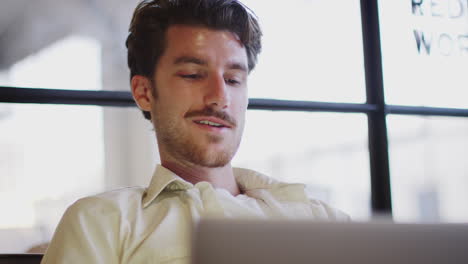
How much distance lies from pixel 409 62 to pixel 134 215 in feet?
4.63

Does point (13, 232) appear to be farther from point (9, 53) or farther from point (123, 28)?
point (123, 28)

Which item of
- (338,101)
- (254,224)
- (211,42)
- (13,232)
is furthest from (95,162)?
(254,224)

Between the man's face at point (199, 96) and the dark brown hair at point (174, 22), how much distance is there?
25 mm

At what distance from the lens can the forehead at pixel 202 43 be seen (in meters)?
1.60

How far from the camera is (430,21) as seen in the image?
2.39 meters

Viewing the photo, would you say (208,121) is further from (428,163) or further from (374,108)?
(428,163)

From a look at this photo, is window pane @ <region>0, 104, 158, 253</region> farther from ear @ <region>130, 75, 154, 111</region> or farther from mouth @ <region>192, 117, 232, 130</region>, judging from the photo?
mouth @ <region>192, 117, 232, 130</region>

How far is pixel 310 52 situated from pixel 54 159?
104cm

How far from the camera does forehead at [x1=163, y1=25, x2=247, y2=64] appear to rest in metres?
1.60

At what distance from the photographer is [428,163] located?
2355 mm

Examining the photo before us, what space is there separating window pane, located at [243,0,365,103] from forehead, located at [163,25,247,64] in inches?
17.4

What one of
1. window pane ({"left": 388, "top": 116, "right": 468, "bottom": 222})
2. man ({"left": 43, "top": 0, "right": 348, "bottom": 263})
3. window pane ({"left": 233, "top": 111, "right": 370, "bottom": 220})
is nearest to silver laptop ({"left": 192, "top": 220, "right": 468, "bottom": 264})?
man ({"left": 43, "top": 0, "right": 348, "bottom": 263})

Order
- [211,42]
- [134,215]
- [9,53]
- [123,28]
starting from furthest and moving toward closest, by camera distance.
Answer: [123,28], [9,53], [211,42], [134,215]

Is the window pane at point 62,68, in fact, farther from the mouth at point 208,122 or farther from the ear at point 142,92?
the mouth at point 208,122
